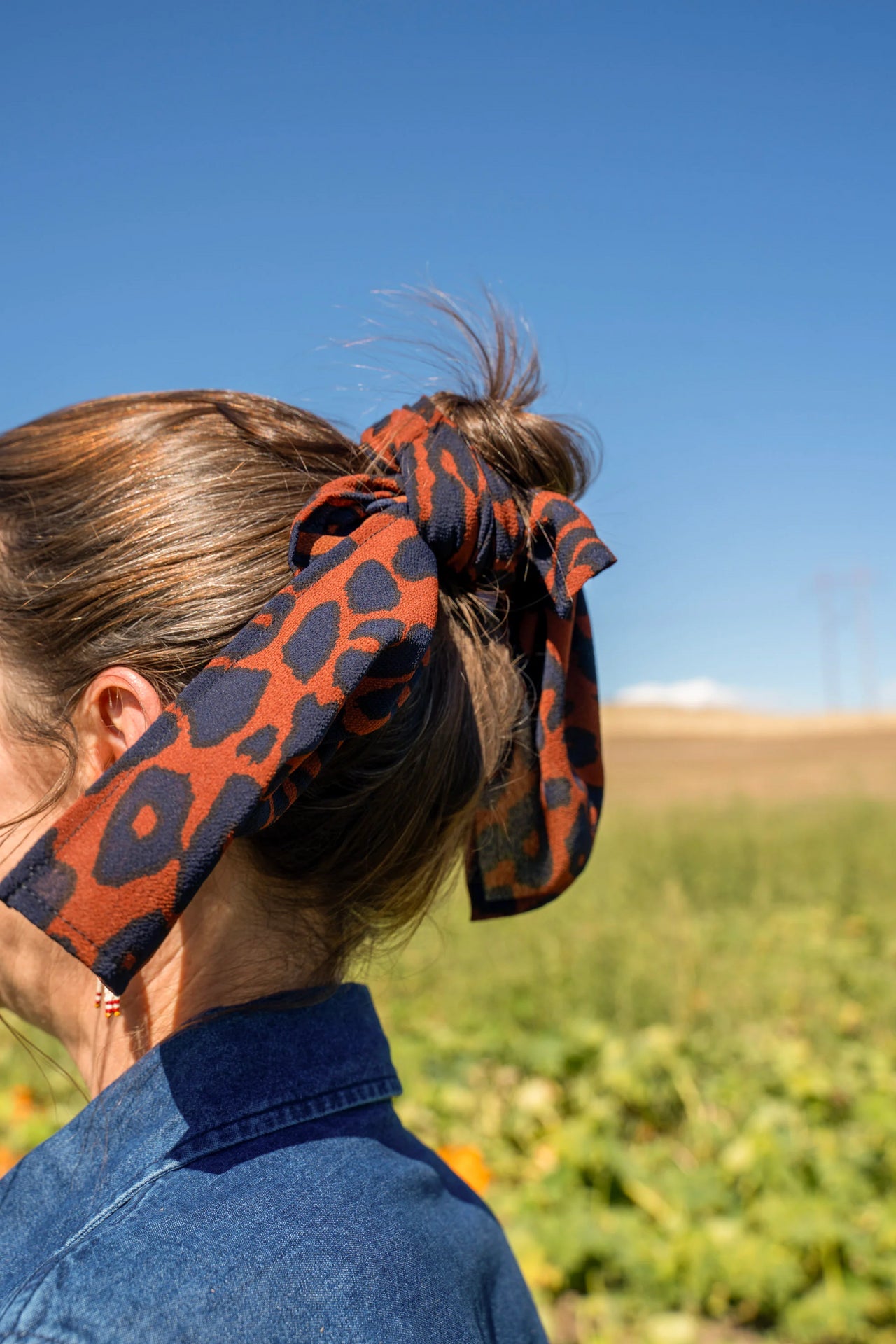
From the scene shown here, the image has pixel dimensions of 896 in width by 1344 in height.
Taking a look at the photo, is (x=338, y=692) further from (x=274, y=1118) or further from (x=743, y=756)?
(x=743, y=756)

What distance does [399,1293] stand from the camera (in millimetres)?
865

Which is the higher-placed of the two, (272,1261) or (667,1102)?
(272,1261)

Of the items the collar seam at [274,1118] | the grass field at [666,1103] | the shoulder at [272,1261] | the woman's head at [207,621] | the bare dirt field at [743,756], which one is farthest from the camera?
the bare dirt field at [743,756]

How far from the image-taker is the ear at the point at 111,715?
0.99 meters

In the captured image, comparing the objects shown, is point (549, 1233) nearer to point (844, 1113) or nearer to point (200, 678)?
point (844, 1113)

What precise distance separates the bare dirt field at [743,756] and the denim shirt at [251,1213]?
5.74m

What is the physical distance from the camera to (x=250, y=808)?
0.86m

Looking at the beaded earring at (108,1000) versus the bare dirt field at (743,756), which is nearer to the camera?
the beaded earring at (108,1000)

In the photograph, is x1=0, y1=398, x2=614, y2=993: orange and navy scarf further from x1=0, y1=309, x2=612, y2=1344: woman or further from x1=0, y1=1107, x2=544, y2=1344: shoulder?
x1=0, y1=1107, x2=544, y2=1344: shoulder

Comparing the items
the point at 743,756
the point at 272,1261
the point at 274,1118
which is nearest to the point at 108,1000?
the point at 274,1118

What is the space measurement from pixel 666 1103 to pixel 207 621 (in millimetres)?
3163

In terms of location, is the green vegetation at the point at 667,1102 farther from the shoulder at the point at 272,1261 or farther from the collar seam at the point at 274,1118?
the shoulder at the point at 272,1261

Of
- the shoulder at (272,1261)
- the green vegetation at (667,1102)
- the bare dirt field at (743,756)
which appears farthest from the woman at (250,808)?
the bare dirt field at (743,756)

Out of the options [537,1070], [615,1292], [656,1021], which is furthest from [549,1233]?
[656,1021]
